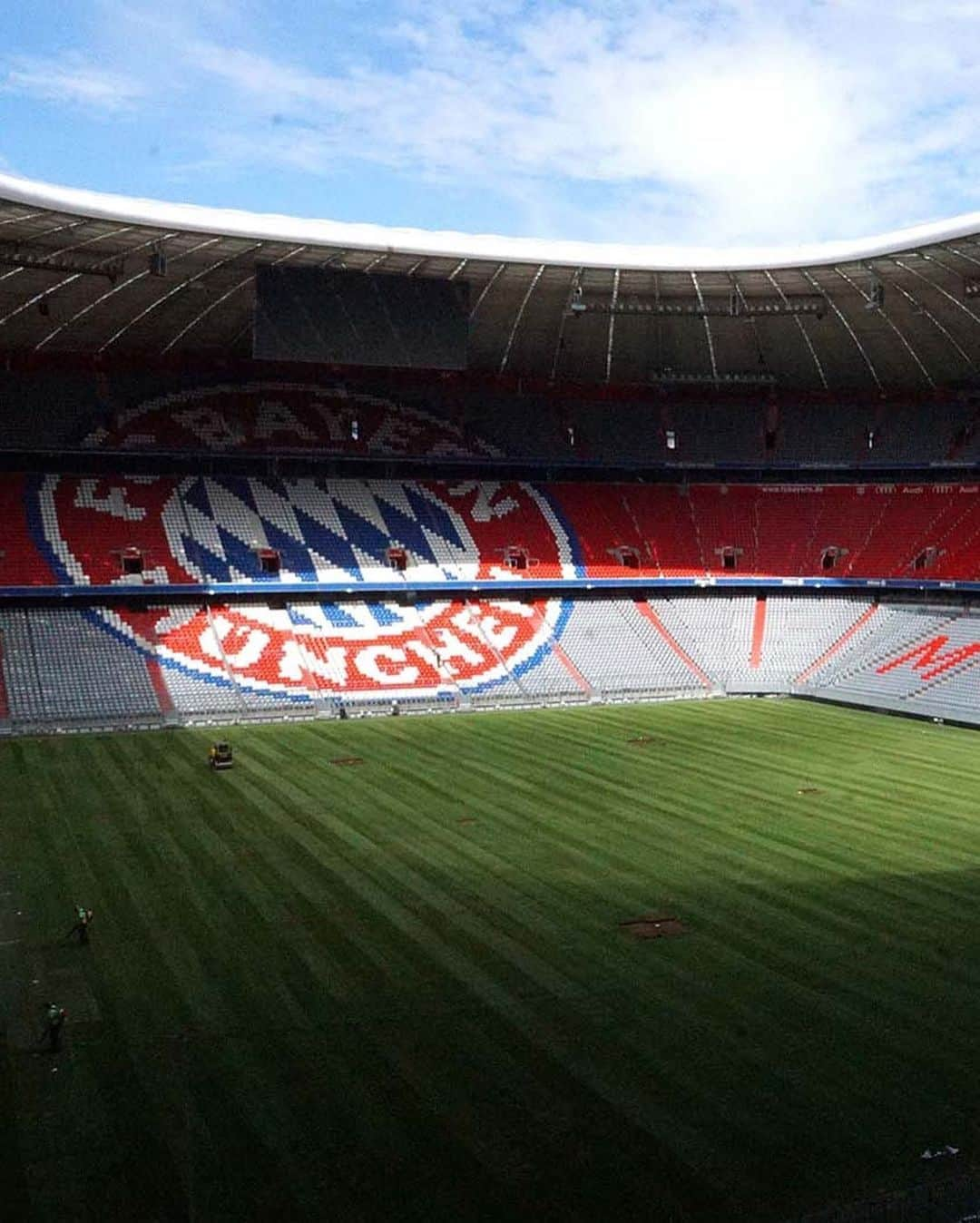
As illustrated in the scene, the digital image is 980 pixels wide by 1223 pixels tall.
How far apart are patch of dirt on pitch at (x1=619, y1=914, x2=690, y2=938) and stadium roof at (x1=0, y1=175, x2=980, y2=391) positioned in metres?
21.0

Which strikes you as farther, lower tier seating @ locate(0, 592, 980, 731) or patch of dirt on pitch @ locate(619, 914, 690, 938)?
lower tier seating @ locate(0, 592, 980, 731)

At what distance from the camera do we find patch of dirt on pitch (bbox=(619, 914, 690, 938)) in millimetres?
19438

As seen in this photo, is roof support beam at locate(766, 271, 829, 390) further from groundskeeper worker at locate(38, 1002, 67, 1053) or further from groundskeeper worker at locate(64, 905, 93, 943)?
groundskeeper worker at locate(38, 1002, 67, 1053)

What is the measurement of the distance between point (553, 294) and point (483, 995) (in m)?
31.4

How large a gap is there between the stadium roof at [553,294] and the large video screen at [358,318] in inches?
26.0

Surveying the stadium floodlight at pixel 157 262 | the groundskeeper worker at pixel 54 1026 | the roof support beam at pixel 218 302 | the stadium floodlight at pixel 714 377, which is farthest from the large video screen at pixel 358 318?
the groundskeeper worker at pixel 54 1026

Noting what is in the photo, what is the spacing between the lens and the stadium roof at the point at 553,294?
1304 inches

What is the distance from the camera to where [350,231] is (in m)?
33.7

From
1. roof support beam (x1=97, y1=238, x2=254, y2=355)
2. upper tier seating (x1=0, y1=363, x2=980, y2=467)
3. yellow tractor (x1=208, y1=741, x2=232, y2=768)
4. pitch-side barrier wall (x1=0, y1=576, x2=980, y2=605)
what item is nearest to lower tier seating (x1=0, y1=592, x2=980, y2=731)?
pitch-side barrier wall (x1=0, y1=576, x2=980, y2=605)

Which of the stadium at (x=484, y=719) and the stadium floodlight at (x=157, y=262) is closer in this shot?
the stadium at (x=484, y=719)

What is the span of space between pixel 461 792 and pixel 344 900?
352 inches

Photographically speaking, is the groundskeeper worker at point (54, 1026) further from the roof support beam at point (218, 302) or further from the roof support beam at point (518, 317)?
the roof support beam at point (518, 317)

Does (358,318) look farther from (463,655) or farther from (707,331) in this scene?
(707,331)

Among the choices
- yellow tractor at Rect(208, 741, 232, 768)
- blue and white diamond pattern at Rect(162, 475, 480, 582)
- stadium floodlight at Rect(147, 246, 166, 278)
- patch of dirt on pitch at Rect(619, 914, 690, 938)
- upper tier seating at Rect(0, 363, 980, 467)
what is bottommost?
patch of dirt on pitch at Rect(619, 914, 690, 938)
